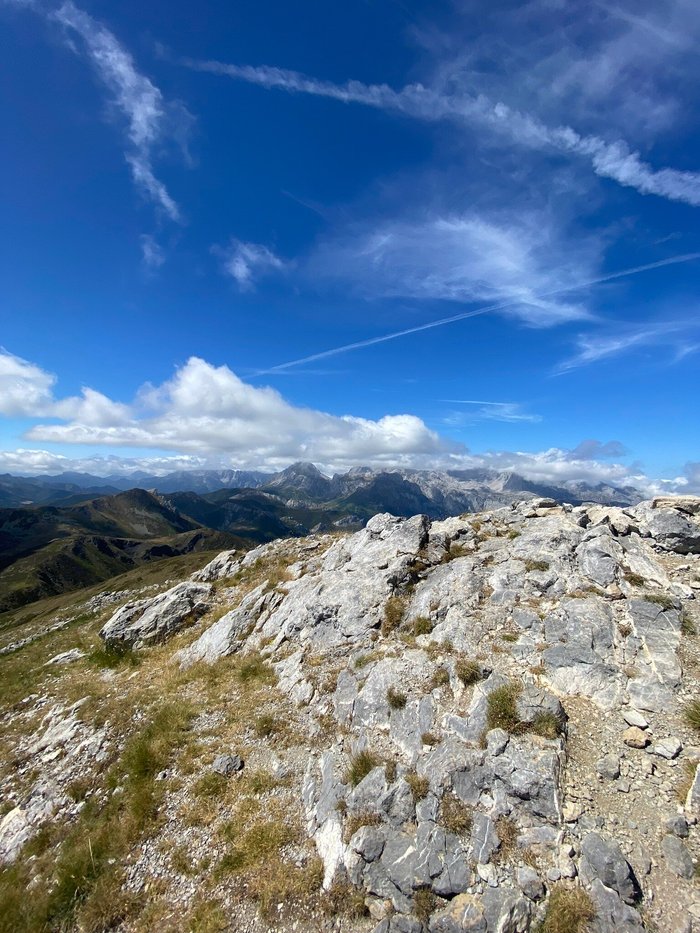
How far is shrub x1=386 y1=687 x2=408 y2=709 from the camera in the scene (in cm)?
1574

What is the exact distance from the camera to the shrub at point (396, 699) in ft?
51.6

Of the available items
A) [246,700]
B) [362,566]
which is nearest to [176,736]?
[246,700]

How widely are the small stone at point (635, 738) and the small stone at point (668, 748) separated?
23 cm

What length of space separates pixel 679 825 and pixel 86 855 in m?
17.4

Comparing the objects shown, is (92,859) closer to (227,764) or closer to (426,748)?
(227,764)

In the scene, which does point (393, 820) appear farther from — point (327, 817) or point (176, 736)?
point (176, 736)

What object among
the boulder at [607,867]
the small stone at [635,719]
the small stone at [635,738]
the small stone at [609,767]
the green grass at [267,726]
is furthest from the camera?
the green grass at [267,726]

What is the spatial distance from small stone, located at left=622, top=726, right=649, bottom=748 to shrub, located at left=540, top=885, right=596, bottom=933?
4.53 meters

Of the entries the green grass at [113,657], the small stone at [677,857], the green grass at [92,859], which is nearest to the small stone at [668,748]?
the small stone at [677,857]

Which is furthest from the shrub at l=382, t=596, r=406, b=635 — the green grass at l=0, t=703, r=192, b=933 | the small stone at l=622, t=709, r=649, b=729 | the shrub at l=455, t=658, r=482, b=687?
the green grass at l=0, t=703, r=192, b=933

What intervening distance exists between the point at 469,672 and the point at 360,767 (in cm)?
526

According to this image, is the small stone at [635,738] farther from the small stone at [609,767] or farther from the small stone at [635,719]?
the small stone at [609,767]

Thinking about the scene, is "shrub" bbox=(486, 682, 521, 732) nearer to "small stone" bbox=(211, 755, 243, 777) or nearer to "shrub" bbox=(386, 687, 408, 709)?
"shrub" bbox=(386, 687, 408, 709)

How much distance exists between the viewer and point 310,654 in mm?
21500
